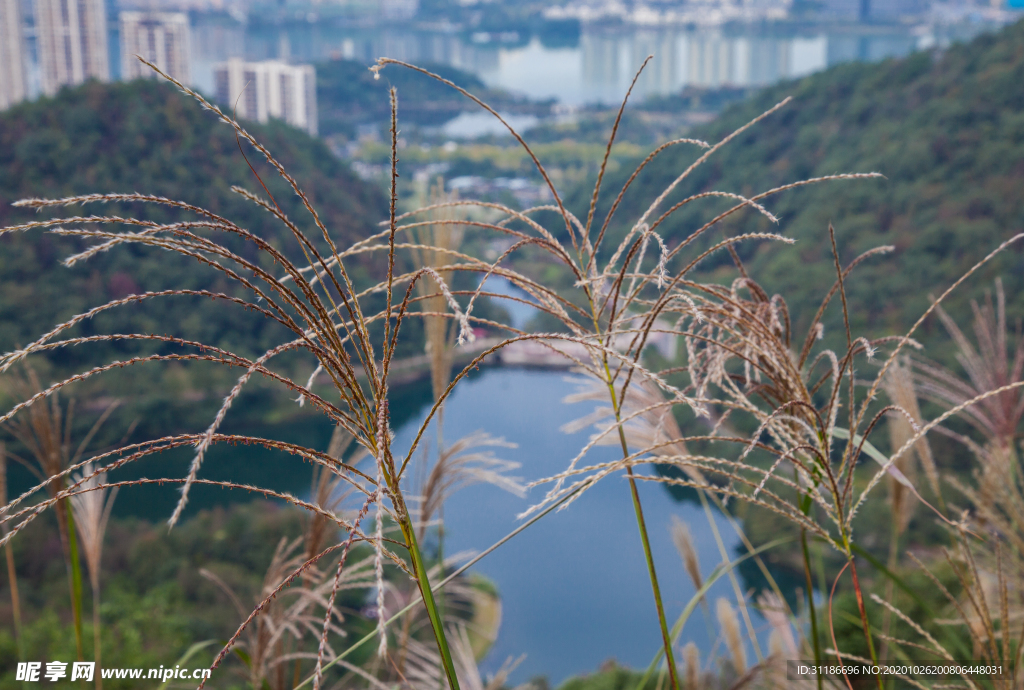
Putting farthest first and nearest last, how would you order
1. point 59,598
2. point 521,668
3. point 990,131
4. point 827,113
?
point 827,113
point 990,131
point 521,668
point 59,598

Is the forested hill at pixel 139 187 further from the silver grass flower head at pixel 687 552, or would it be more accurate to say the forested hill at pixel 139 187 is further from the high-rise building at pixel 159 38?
the silver grass flower head at pixel 687 552

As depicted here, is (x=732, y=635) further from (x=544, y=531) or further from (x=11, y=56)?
(x=11, y=56)

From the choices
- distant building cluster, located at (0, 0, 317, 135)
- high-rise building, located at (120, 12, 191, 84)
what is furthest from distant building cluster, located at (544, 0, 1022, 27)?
high-rise building, located at (120, 12, 191, 84)

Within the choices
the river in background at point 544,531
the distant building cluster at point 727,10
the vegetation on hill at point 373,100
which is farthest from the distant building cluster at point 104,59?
the river in background at point 544,531

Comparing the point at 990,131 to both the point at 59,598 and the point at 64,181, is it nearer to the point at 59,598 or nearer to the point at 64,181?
the point at 59,598

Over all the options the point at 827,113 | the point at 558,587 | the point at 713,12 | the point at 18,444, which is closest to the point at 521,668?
the point at 558,587

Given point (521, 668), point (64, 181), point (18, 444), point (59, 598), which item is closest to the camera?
point (59, 598)
